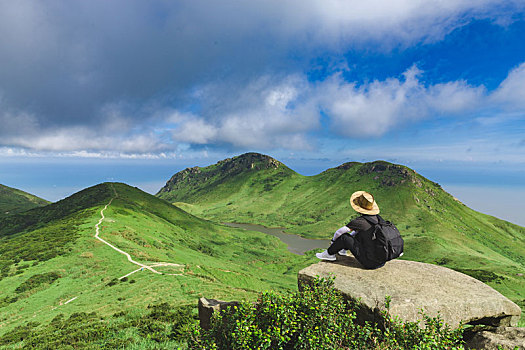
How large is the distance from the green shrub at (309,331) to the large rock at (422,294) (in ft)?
3.21

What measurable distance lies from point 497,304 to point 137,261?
2153 inches

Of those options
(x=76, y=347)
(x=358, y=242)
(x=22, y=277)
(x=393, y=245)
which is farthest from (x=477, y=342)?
(x=22, y=277)

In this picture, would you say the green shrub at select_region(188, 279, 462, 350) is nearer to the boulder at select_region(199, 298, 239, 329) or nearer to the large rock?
the large rock

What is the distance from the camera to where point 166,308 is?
A: 2447 centimetres

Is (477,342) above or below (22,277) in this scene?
above

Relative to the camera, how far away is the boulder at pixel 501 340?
7.56 m

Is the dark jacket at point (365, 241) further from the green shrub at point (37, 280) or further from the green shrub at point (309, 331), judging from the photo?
the green shrub at point (37, 280)

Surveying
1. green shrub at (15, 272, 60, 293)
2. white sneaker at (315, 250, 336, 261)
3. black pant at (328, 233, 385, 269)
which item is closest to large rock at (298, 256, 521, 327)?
black pant at (328, 233, 385, 269)

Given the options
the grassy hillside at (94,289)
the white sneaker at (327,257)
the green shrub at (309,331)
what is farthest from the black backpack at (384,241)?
the grassy hillside at (94,289)

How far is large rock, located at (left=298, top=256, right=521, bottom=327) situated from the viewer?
974 cm

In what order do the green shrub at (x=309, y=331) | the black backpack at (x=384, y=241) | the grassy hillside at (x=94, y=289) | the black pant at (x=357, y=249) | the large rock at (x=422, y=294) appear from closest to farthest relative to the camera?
the green shrub at (x=309, y=331), the large rock at (x=422, y=294), the black backpack at (x=384, y=241), the black pant at (x=357, y=249), the grassy hillside at (x=94, y=289)

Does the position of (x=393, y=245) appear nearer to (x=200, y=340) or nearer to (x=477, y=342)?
(x=477, y=342)

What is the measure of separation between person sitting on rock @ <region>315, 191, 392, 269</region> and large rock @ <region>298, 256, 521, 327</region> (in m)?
0.78

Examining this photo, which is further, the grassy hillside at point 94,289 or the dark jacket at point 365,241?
the grassy hillside at point 94,289
